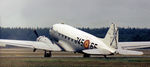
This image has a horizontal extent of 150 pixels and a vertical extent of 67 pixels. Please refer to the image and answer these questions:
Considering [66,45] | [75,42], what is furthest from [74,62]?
[66,45]

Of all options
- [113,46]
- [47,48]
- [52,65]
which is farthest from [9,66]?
[47,48]

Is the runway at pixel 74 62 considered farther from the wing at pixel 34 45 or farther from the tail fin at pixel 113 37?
the wing at pixel 34 45

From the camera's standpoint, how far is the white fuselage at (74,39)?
7125cm

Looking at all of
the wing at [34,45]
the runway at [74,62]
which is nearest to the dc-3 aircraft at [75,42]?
the wing at [34,45]

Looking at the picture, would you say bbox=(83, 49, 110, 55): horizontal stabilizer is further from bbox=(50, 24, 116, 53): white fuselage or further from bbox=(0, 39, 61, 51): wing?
bbox=(0, 39, 61, 51): wing

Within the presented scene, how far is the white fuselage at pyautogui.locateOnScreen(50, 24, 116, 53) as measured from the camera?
234 ft

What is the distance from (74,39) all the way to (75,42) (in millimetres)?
480

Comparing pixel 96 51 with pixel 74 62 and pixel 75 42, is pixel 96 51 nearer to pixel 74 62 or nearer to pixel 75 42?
pixel 75 42

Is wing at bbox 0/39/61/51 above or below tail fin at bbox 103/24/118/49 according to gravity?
below

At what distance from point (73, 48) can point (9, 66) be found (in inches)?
963

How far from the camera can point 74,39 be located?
75.9 m

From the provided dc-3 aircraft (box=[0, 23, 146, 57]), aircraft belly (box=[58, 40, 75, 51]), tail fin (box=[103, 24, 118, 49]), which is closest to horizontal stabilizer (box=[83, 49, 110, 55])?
dc-3 aircraft (box=[0, 23, 146, 57])

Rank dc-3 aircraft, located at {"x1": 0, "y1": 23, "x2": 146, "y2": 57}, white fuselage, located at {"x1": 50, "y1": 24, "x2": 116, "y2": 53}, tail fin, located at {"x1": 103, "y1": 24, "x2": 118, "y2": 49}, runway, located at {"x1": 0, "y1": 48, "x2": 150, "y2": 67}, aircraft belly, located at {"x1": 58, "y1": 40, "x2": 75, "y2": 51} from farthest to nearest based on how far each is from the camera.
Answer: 1. aircraft belly, located at {"x1": 58, "y1": 40, "x2": 75, "y2": 51}
2. white fuselage, located at {"x1": 50, "y1": 24, "x2": 116, "y2": 53}
3. dc-3 aircraft, located at {"x1": 0, "y1": 23, "x2": 146, "y2": 57}
4. tail fin, located at {"x1": 103, "y1": 24, "x2": 118, "y2": 49}
5. runway, located at {"x1": 0, "y1": 48, "x2": 150, "y2": 67}

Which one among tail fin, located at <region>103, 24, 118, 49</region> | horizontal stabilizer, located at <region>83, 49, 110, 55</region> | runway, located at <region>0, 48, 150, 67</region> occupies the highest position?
tail fin, located at <region>103, 24, 118, 49</region>
